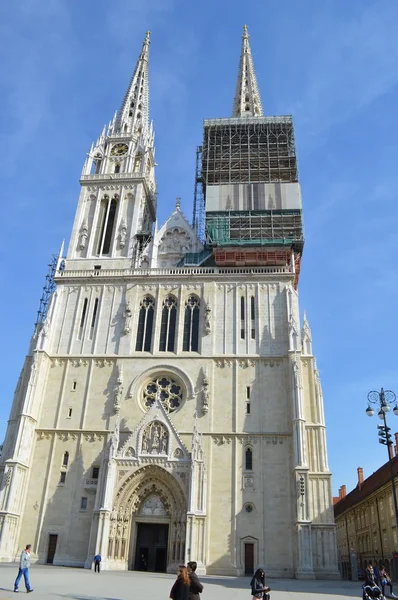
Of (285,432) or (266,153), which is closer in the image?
(285,432)

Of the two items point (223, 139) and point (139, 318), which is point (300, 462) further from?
point (223, 139)

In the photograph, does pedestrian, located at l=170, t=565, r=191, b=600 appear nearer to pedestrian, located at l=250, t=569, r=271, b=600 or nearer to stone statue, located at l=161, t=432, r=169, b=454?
pedestrian, located at l=250, t=569, r=271, b=600

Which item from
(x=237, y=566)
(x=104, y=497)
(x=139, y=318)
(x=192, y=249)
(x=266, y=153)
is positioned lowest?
(x=237, y=566)

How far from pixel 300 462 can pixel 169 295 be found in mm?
13736

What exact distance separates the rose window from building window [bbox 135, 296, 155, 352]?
237cm

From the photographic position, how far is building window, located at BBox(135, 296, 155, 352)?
105 feet

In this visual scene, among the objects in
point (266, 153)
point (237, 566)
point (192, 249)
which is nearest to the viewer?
point (237, 566)

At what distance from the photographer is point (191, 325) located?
32.1 meters

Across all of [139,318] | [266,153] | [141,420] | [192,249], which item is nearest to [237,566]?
[141,420]

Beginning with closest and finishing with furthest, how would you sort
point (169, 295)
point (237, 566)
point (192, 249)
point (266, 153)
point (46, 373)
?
1. point (237, 566)
2. point (46, 373)
3. point (169, 295)
4. point (192, 249)
5. point (266, 153)

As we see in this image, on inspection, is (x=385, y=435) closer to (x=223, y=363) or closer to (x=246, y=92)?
(x=223, y=363)

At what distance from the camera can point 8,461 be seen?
2702 centimetres

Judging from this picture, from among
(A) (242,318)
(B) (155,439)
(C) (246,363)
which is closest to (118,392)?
(B) (155,439)

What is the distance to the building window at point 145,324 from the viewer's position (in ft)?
105
